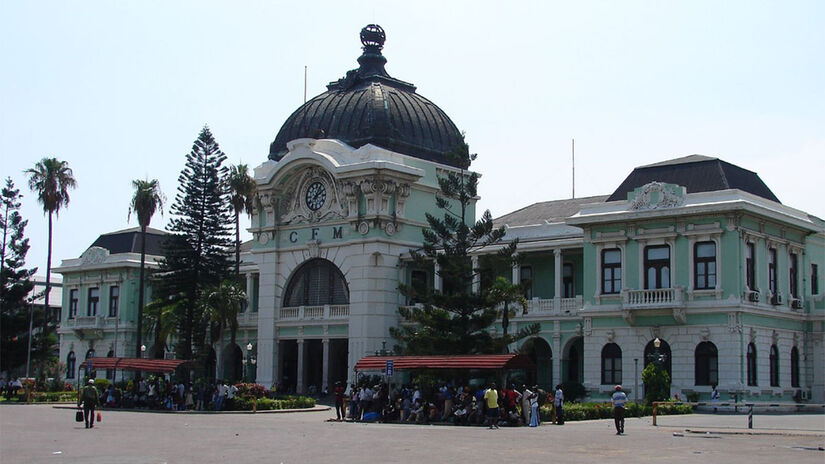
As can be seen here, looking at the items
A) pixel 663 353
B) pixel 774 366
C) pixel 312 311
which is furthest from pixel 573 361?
pixel 312 311

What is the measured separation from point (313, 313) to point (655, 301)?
18.9m

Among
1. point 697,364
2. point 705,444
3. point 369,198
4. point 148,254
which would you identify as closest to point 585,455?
point 705,444

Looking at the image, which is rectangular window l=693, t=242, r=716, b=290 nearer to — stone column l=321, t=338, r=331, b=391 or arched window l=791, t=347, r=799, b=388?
arched window l=791, t=347, r=799, b=388

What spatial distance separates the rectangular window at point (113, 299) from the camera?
70000 mm

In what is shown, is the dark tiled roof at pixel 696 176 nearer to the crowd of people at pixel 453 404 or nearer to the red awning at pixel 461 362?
the crowd of people at pixel 453 404

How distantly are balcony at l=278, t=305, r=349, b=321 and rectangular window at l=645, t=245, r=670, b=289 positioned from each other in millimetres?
15850

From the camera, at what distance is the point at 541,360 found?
171ft

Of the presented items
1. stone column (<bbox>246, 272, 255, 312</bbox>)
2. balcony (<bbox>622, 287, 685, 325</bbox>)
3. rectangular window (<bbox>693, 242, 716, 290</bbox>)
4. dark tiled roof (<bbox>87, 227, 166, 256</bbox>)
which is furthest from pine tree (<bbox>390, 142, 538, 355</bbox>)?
dark tiled roof (<bbox>87, 227, 166, 256</bbox>)

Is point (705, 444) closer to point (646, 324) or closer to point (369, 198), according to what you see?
point (646, 324)

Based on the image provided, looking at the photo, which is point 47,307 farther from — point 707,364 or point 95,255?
point 707,364

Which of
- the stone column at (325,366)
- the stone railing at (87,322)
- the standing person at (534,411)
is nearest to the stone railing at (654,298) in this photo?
the standing person at (534,411)

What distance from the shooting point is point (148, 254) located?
71250 millimetres

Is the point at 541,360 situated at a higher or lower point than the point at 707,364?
higher

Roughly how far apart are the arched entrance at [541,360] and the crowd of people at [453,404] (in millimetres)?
10623
